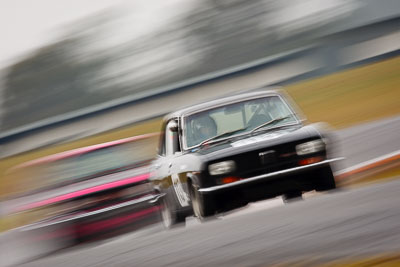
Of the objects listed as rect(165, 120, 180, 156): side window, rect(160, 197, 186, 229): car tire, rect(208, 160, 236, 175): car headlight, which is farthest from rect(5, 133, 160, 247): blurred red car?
rect(208, 160, 236, 175): car headlight

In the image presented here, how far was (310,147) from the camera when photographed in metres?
7.80

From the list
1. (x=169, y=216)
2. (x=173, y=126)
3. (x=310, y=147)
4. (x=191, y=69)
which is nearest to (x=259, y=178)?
(x=310, y=147)

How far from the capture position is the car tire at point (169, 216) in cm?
895

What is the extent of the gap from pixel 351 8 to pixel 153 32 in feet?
62.6

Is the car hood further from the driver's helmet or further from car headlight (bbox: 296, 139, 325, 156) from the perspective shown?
the driver's helmet

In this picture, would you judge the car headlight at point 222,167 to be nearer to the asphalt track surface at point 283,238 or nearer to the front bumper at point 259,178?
the front bumper at point 259,178

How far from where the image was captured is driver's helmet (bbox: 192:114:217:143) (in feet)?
28.2

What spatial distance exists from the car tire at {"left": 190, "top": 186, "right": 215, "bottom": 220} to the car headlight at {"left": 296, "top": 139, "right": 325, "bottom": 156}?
973 mm

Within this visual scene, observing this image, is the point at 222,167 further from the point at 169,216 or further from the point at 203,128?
the point at 169,216

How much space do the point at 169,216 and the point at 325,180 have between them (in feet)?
6.81

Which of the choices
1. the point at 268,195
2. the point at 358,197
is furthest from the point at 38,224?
the point at 358,197

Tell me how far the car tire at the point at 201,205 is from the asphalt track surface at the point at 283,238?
408 millimetres

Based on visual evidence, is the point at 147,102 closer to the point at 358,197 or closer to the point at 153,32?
the point at 358,197

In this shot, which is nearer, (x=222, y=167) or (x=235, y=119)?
(x=222, y=167)
